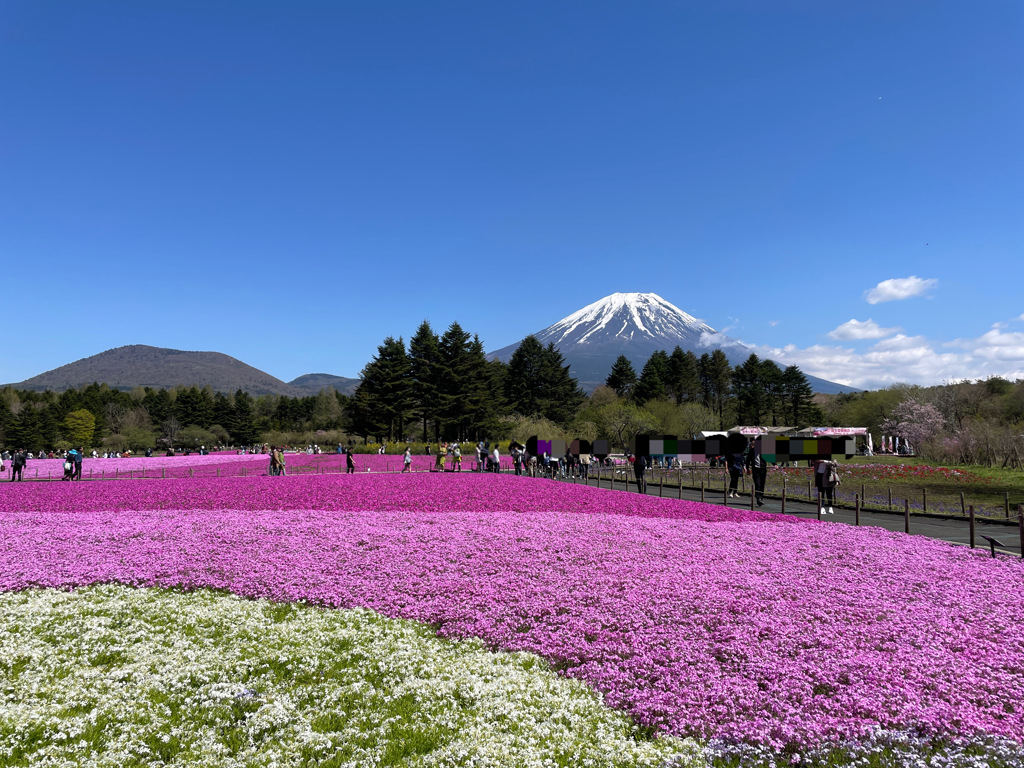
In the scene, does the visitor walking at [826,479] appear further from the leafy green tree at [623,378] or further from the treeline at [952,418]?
the leafy green tree at [623,378]

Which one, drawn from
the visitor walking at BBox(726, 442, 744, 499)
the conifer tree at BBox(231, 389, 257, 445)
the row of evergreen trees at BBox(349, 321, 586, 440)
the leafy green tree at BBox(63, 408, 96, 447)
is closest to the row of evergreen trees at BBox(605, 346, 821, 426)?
the row of evergreen trees at BBox(349, 321, 586, 440)

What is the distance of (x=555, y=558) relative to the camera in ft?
37.4

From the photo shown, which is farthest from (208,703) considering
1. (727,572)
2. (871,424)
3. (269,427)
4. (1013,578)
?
(269,427)

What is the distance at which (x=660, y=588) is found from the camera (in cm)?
926

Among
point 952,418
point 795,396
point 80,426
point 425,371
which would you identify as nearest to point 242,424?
point 80,426

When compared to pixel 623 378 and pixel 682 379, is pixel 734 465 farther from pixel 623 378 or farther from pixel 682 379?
pixel 682 379

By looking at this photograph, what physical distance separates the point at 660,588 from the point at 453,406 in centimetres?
5881

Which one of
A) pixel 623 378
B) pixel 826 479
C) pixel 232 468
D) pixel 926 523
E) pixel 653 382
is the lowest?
pixel 926 523

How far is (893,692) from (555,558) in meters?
6.18

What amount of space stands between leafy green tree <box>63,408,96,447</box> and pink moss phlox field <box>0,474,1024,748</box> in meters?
93.5

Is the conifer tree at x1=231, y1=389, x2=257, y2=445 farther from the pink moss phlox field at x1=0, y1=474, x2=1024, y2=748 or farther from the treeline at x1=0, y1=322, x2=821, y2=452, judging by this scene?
the pink moss phlox field at x1=0, y1=474, x2=1024, y2=748

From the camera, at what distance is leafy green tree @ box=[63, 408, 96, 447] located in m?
94.6

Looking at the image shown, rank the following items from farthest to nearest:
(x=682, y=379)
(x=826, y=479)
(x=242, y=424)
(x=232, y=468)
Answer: (x=242, y=424) → (x=682, y=379) → (x=232, y=468) → (x=826, y=479)

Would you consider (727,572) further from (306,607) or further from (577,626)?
(306,607)
